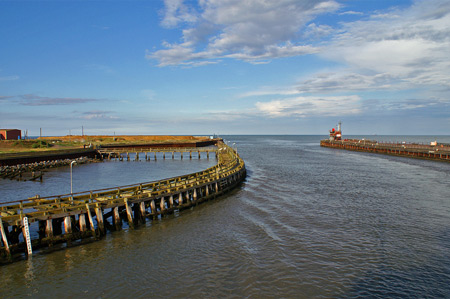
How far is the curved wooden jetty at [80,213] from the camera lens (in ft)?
54.9

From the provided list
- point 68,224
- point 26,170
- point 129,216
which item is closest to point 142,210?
point 129,216

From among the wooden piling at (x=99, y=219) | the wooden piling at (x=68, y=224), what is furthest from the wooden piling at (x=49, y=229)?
the wooden piling at (x=99, y=219)

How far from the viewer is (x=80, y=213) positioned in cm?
1880

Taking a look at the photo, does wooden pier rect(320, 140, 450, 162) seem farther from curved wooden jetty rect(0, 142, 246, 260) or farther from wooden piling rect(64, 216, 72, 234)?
wooden piling rect(64, 216, 72, 234)

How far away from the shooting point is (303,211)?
2622 cm

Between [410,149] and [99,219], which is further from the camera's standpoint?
[410,149]

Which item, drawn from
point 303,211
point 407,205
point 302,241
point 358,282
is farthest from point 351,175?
point 358,282

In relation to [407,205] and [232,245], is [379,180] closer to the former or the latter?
[407,205]

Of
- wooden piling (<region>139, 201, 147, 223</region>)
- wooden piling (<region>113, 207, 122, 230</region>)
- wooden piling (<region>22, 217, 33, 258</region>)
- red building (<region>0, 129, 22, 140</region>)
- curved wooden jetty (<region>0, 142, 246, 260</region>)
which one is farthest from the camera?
red building (<region>0, 129, 22, 140</region>)

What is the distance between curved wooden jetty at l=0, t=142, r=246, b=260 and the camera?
54.9ft

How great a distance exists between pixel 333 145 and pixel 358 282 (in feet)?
433

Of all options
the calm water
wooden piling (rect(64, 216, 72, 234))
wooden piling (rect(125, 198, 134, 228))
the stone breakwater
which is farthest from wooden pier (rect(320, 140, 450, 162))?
the stone breakwater

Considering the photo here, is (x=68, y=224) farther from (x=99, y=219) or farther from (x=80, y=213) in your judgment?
(x=99, y=219)

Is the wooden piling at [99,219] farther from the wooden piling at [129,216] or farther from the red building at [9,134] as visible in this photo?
the red building at [9,134]
